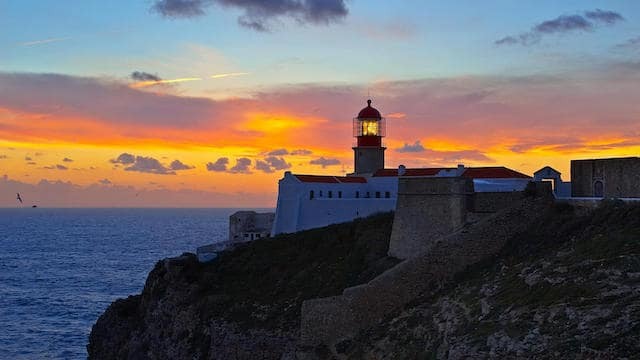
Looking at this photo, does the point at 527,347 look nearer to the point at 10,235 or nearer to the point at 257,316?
the point at 257,316

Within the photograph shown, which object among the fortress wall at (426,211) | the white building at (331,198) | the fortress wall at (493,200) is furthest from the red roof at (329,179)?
the fortress wall at (493,200)

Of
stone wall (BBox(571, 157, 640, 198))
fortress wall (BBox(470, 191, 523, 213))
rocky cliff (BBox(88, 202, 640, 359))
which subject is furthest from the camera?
fortress wall (BBox(470, 191, 523, 213))

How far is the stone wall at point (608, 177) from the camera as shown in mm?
31844

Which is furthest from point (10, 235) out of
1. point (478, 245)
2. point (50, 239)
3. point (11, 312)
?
point (478, 245)

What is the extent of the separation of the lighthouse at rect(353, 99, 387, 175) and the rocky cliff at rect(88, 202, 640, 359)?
10.2 m

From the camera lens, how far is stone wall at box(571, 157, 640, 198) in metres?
31.8

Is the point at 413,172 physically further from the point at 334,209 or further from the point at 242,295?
the point at 242,295

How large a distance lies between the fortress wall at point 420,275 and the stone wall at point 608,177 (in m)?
3.45

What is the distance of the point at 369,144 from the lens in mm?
55625

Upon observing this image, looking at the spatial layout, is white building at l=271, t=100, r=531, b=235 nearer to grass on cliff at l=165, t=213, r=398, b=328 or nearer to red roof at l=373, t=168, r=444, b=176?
red roof at l=373, t=168, r=444, b=176

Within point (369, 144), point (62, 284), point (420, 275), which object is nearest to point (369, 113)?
point (369, 144)

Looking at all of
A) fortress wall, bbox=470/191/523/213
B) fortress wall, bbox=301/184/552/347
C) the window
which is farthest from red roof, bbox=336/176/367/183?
fortress wall, bbox=301/184/552/347

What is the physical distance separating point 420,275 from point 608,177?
9.75 meters

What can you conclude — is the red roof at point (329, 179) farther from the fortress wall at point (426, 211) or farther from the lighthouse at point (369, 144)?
the fortress wall at point (426, 211)
